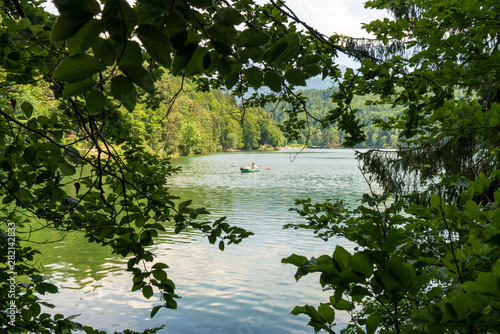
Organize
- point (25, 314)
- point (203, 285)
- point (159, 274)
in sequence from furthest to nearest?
point (203, 285), point (25, 314), point (159, 274)

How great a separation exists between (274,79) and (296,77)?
0.29ft

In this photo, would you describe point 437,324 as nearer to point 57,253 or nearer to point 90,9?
point 90,9

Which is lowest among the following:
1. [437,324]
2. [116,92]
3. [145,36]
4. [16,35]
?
[437,324]

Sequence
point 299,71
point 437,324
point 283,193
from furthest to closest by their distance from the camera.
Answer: point 283,193, point 299,71, point 437,324

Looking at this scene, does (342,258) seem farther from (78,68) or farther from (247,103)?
(247,103)

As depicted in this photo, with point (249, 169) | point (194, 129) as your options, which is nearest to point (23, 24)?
point (249, 169)

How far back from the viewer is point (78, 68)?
592mm

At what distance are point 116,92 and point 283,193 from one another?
23.0 metres

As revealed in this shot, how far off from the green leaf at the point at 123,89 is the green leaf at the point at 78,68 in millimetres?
43

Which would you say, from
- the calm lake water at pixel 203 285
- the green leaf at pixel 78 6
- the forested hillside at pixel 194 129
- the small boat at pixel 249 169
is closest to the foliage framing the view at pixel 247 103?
the green leaf at pixel 78 6

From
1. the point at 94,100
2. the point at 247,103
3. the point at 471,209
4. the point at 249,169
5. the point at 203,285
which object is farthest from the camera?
the point at 249,169

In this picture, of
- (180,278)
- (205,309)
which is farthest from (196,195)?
(205,309)

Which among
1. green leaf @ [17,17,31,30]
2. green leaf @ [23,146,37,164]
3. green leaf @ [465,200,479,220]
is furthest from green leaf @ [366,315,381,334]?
green leaf @ [17,17,31,30]

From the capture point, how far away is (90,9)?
57 cm
